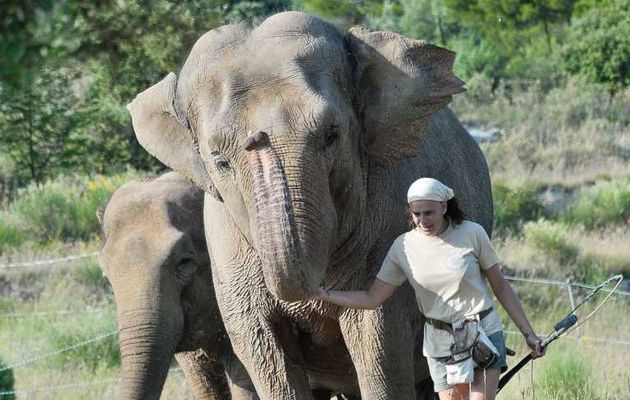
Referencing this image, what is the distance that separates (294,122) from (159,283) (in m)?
3.17

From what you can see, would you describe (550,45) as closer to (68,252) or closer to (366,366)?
(68,252)

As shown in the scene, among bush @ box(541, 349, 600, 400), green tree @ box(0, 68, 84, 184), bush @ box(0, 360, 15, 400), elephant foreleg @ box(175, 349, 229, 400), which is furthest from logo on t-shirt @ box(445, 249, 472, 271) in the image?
green tree @ box(0, 68, 84, 184)

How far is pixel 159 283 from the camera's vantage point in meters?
10.6

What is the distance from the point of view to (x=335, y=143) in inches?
311

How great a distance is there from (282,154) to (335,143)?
417 mm

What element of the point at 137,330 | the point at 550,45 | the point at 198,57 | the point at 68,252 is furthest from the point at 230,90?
the point at 550,45

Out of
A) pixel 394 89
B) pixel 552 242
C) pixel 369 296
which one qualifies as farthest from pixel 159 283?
pixel 552 242

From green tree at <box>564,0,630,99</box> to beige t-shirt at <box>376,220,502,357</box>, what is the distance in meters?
30.5

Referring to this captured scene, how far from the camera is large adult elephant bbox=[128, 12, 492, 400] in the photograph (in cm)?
758

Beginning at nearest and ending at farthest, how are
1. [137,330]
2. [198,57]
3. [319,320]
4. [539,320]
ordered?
[198,57] < [319,320] < [137,330] < [539,320]

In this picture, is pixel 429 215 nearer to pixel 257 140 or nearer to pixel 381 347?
pixel 257 140

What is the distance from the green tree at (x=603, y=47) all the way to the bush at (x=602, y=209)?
40.1 feet

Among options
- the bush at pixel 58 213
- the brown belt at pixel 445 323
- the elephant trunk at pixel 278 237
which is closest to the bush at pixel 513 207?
the bush at pixel 58 213

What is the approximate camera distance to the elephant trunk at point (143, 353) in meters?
10.4
